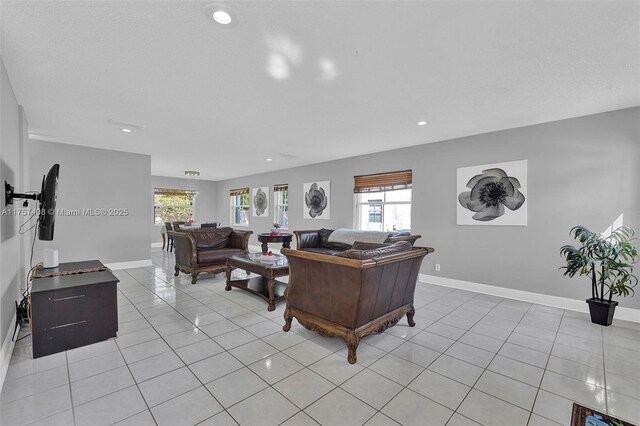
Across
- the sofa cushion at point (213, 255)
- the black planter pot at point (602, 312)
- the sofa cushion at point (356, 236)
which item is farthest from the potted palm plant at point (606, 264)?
the sofa cushion at point (213, 255)

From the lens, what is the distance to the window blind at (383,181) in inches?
205

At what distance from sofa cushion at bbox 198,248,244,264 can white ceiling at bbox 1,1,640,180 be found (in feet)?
6.73

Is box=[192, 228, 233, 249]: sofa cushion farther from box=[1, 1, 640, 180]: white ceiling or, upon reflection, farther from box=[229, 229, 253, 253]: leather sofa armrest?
box=[1, 1, 640, 180]: white ceiling

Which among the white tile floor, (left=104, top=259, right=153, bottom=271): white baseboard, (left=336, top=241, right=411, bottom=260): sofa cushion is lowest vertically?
the white tile floor

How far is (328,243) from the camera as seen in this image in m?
5.73

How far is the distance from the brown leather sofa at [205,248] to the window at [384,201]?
8.05ft

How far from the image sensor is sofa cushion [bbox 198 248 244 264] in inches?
184

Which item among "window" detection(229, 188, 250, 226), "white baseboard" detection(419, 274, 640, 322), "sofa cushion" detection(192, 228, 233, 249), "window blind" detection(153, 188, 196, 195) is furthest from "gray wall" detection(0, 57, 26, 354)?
"window blind" detection(153, 188, 196, 195)

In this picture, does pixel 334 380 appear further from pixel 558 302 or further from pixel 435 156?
pixel 435 156

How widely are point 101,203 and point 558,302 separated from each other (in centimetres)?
778

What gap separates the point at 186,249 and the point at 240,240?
3.13 ft

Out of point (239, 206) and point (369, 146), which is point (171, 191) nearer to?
point (239, 206)

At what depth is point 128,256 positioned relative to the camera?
5.85 metres

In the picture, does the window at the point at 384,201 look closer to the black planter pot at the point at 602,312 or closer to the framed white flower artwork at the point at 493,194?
the framed white flower artwork at the point at 493,194
